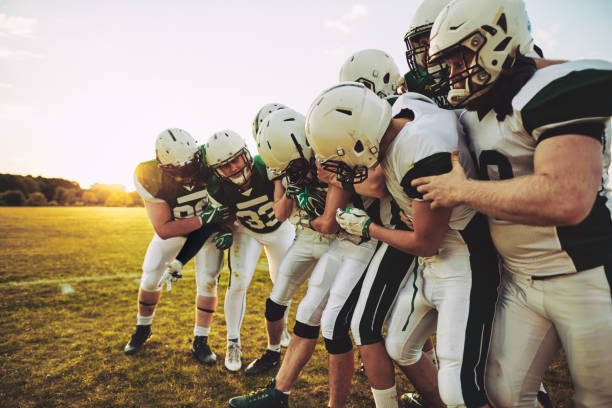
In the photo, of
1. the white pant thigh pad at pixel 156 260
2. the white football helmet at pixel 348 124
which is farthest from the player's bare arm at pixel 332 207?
the white pant thigh pad at pixel 156 260

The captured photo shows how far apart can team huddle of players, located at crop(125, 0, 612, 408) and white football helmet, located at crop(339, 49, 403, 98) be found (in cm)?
36

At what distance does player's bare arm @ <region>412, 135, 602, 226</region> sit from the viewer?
55.1 inches

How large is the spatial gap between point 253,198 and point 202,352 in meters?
1.80

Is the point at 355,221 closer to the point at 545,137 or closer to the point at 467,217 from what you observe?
the point at 467,217

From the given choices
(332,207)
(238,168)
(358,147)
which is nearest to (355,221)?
(332,207)

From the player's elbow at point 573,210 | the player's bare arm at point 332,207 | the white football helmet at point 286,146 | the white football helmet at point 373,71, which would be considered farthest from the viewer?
the white football helmet at point 373,71

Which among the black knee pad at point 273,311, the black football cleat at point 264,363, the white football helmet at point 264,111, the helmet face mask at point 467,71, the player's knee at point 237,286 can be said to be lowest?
the black football cleat at point 264,363

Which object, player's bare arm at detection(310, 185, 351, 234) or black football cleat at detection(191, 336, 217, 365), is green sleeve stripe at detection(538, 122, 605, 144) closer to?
player's bare arm at detection(310, 185, 351, 234)

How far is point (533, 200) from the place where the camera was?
144 cm

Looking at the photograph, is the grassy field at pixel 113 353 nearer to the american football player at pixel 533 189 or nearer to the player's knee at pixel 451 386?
the player's knee at pixel 451 386

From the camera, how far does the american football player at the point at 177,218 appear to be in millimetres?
3891

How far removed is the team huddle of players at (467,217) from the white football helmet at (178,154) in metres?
1.21

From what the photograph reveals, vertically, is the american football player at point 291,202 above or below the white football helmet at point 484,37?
below

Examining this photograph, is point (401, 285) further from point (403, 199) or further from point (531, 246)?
point (531, 246)
